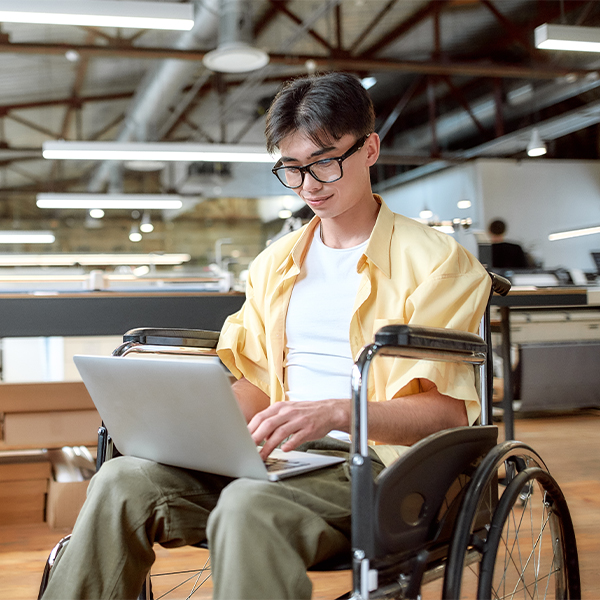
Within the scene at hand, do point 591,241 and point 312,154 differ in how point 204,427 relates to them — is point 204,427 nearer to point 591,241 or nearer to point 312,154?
point 312,154

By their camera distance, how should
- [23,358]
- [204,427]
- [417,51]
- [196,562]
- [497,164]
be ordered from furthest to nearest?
[497,164] → [417,51] → [23,358] → [196,562] → [204,427]

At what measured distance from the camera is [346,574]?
6.70ft

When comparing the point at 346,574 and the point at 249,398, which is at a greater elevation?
the point at 249,398

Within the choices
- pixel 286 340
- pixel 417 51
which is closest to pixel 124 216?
pixel 417 51

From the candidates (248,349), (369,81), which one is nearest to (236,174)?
(369,81)

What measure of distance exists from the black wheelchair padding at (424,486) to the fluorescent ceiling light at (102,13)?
11.2 ft

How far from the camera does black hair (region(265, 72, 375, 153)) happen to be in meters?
1.20

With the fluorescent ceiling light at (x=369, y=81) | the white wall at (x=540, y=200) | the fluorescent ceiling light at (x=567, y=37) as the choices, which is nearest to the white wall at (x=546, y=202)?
the white wall at (x=540, y=200)

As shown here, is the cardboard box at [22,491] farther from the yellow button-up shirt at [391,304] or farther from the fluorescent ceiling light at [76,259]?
the fluorescent ceiling light at [76,259]

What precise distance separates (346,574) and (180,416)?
4.35ft

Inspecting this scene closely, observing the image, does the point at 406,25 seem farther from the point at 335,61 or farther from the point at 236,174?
the point at 236,174

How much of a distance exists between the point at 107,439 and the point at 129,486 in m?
0.24

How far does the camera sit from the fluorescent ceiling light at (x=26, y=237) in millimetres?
9977

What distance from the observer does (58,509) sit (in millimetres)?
2482
